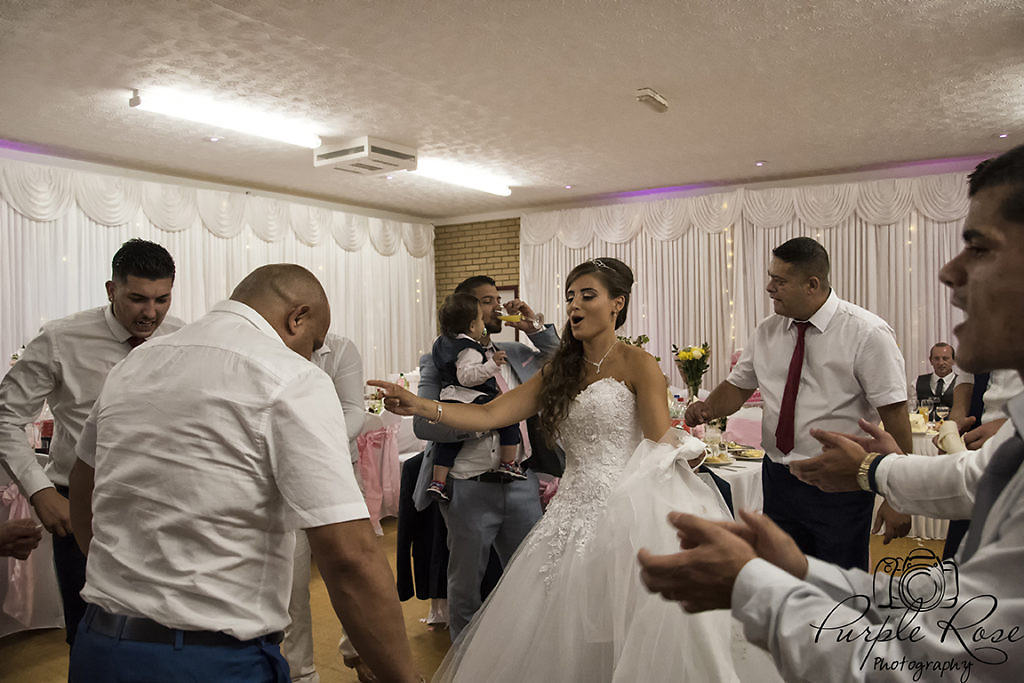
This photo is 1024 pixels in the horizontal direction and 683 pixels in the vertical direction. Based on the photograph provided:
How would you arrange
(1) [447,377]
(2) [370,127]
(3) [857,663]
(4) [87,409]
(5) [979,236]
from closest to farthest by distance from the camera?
(3) [857,663] → (5) [979,236] → (4) [87,409] → (1) [447,377] → (2) [370,127]

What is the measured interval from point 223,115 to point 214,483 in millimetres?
5620

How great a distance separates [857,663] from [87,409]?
2993mm

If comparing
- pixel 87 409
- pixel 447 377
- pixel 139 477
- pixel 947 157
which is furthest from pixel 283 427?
pixel 947 157

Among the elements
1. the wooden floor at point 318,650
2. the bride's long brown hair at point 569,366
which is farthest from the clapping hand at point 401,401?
the wooden floor at point 318,650

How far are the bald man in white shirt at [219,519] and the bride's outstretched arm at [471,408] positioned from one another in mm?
1035

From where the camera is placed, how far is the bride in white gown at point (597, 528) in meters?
2.08

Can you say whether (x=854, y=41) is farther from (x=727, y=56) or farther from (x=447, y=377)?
(x=447, y=377)

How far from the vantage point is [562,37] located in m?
4.68

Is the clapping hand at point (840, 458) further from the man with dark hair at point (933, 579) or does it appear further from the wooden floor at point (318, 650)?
the wooden floor at point (318, 650)

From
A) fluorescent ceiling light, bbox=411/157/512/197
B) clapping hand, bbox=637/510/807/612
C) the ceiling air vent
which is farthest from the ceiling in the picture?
clapping hand, bbox=637/510/807/612

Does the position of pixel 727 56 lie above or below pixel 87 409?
above

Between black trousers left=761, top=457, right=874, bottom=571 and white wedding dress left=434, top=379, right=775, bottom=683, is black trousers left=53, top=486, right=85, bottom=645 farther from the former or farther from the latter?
black trousers left=761, top=457, right=874, bottom=571

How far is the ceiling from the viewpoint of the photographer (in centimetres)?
435

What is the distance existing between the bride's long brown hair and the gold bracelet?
4.18 feet
